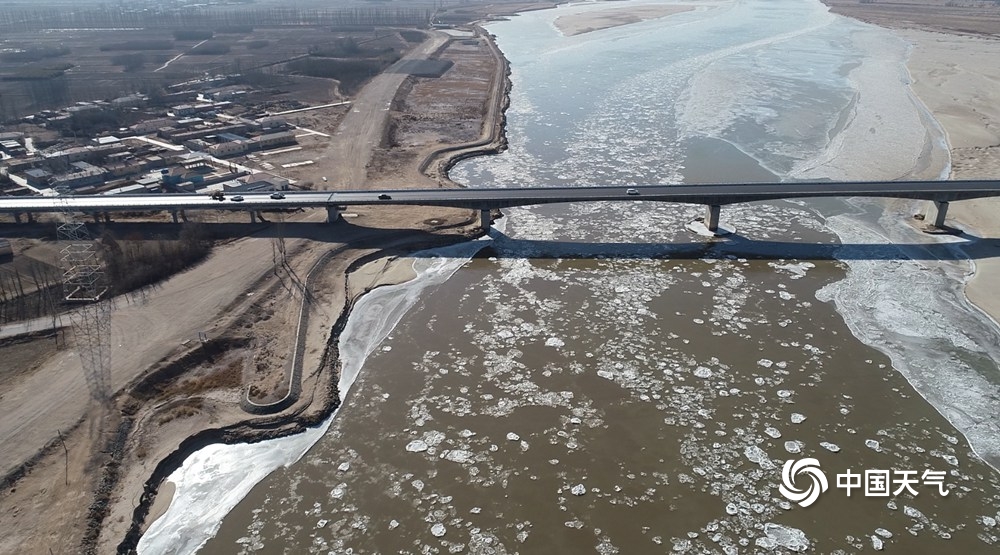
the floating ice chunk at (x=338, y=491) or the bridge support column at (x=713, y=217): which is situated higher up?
the bridge support column at (x=713, y=217)

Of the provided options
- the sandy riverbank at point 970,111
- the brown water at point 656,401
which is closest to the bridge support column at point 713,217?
the brown water at point 656,401

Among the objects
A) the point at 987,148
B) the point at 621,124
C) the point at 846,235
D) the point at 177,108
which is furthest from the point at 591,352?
the point at 177,108

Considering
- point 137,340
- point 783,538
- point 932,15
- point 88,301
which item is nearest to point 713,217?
point 783,538

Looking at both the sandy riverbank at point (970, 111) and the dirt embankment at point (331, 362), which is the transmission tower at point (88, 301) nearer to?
the dirt embankment at point (331, 362)

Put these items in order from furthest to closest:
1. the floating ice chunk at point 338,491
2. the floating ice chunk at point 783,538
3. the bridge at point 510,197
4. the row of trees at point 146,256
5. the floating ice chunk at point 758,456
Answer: the bridge at point 510,197 < the row of trees at point 146,256 < the floating ice chunk at point 758,456 < the floating ice chunk at point 338,491 < the floating ice chunk at point 783,538

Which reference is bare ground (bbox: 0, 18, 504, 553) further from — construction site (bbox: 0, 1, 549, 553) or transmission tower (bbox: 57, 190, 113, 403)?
transmission tower (bbox: 57, 190, 113, 403)
